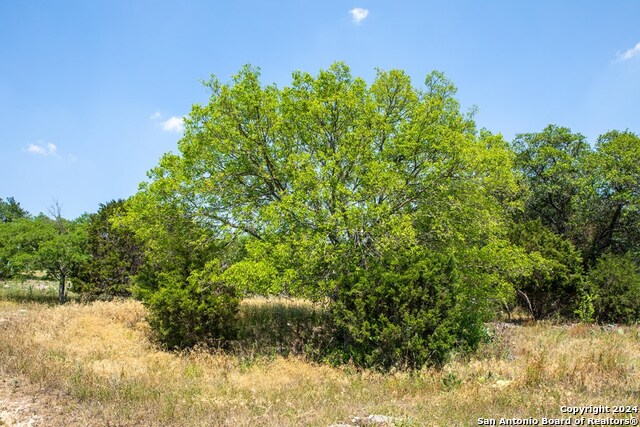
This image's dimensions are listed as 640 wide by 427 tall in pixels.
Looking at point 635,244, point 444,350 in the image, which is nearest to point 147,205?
point 444,350

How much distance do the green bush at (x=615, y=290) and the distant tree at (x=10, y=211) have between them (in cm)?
7833

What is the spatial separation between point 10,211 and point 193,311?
75.5 m

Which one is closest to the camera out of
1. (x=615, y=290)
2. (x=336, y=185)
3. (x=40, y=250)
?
(x=336, y=185)

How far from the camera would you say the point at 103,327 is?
594 inches

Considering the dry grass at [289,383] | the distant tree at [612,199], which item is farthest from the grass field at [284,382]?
the distant tree at [612,199]

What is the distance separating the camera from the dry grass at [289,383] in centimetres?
638

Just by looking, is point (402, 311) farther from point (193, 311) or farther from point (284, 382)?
point (193, 311)

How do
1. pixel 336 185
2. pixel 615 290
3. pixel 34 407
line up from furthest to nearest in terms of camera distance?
pixel 615 290 → pixel 336 185 → pixel 34 407

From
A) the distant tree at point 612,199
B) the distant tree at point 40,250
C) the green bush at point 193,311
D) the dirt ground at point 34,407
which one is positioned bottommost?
the dirt ground at point 34,407

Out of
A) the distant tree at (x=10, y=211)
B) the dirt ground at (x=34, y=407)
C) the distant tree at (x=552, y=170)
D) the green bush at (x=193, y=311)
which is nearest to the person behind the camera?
the dirt ground at (x=34, y=407)

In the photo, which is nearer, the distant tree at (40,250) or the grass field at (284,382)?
the grass field at (284,382)

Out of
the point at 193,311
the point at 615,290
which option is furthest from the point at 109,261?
the point at 615,290

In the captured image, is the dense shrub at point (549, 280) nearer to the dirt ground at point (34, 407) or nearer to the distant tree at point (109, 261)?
the dirt ground at point (34, 407)

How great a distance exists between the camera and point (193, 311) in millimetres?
13305
